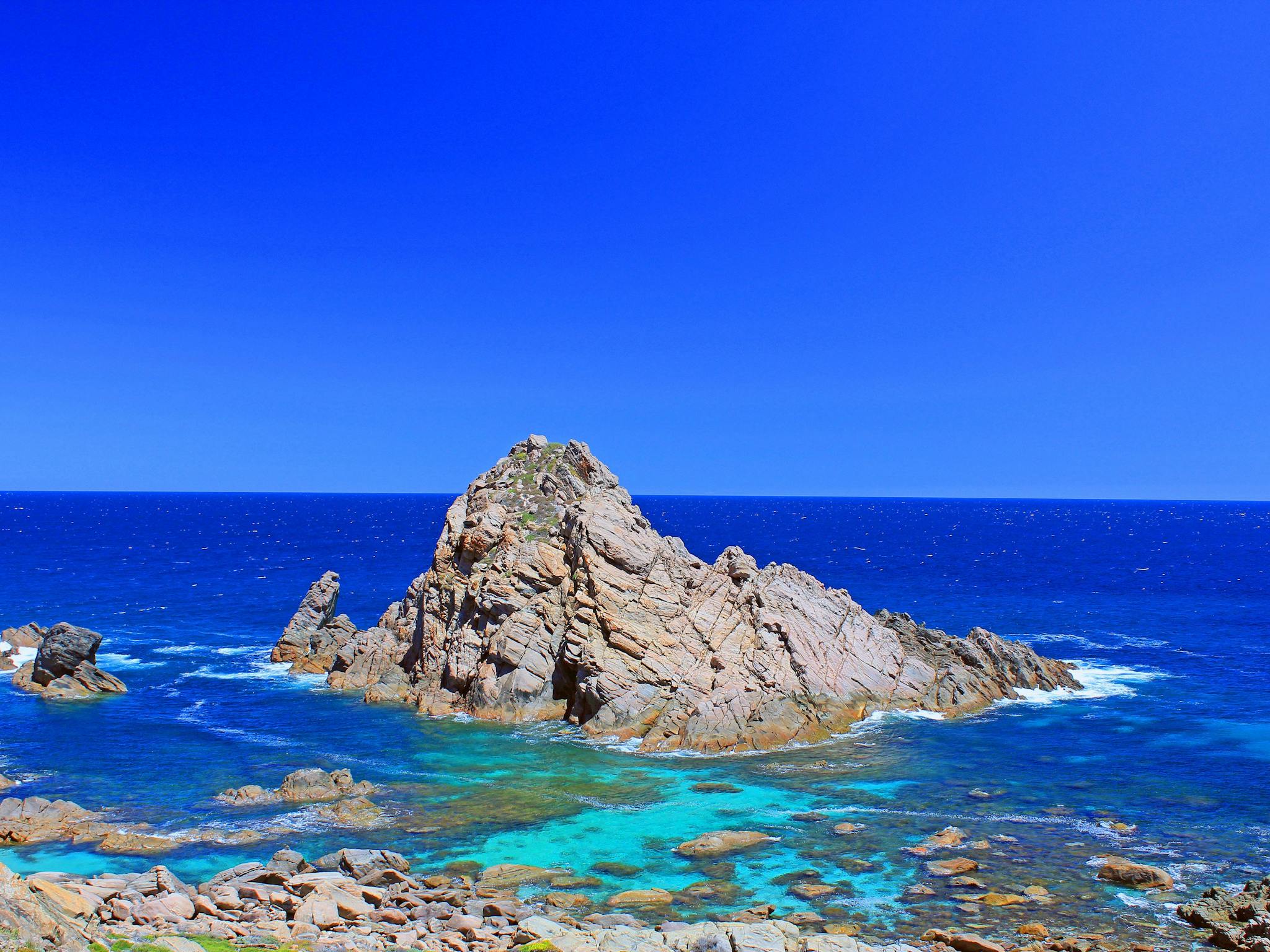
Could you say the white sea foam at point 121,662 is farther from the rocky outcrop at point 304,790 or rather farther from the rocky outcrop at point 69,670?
the rocky outcrop at point 304,790

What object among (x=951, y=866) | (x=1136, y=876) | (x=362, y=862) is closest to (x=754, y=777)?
(x=951, y=866)

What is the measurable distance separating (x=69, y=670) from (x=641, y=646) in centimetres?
4066

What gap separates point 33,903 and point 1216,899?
3248cm

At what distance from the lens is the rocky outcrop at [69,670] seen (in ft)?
199

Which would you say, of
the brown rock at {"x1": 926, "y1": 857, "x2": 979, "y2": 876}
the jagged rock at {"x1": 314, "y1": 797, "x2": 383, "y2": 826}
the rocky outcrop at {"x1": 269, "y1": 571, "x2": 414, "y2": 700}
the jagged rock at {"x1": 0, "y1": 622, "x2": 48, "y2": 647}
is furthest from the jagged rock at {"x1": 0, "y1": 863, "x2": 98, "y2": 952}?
the jagged rock at {"x1": 0, "y1": 622, "x2": 48, "y2": 647}

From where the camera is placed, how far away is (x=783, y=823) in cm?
3631

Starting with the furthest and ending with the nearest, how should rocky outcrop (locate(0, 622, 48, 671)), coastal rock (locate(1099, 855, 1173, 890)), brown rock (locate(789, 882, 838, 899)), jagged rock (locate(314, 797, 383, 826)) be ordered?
rocky outcrop (locate(0, 622, 48, 671)), jagged rock (locate(314, 797, 383, 826)), coastal rock (locate(1099, 855, 1173, 890)), brown rock (locate(789, 882, 838, 899))

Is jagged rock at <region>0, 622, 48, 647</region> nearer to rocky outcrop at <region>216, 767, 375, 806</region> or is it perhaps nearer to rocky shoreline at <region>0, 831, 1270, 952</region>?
rocky outcrop at <region>216, 767, 375, 806</region>

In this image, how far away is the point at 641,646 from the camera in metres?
54.7

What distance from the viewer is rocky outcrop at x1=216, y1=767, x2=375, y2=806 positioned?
39.3 m

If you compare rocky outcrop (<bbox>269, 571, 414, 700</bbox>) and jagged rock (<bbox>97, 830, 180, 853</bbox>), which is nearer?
jagged rock (<bbox>97, 830, 180, 853</bbox>)

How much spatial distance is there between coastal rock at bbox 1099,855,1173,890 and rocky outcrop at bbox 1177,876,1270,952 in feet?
4.93

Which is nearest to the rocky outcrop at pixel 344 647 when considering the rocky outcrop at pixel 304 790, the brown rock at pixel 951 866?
the rocky outcrop at pixel 304 790

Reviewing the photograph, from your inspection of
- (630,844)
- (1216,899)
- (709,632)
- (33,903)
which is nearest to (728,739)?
(709,632)
